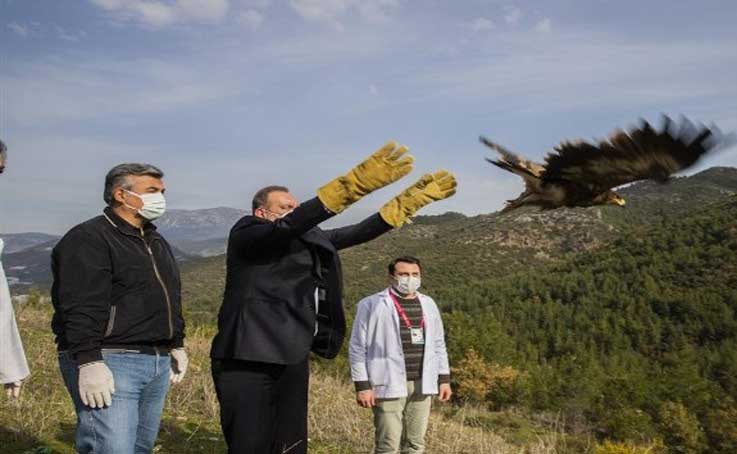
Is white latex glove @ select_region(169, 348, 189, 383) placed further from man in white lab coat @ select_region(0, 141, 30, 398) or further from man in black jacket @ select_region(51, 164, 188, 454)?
man in white lab coat @ select_region(0, 141, 30, 398)

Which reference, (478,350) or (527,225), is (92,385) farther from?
(527,225)

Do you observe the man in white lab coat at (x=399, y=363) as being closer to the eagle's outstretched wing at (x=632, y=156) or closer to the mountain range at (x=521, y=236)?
the eagle's outstretched wing at (x=632, y=156)

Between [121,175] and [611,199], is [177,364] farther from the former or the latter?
[611,199]

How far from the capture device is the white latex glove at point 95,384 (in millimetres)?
2529

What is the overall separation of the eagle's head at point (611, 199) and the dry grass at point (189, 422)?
3.08m

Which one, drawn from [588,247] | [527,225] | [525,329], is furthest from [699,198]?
[525,329]

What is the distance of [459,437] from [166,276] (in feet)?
13.6

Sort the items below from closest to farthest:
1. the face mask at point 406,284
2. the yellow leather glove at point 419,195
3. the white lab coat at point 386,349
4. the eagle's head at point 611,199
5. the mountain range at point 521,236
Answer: the eagle's head at point 611,199, the yellow leather glove at point 419,195, the white lab coat at point 386,349, the face mask at point 406,284, the mountain range at point 521,236

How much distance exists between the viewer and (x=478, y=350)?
33531mm

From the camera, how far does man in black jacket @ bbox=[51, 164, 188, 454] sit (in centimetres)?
257

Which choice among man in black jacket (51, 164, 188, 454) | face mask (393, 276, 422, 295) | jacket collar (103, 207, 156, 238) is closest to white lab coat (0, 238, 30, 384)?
man in black jacket (51, 164, 188, 454)

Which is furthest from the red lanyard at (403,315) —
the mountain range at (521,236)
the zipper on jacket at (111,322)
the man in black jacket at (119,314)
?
the mountain range at (521,236)

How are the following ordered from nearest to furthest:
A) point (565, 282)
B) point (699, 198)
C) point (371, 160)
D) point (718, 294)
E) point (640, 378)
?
1. point (371, 160)
2. point (640, 378)
3. point (718, 294)
4. point (565, 282)
5. point (699, 198)

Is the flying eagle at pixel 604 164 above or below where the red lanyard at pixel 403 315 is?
above
